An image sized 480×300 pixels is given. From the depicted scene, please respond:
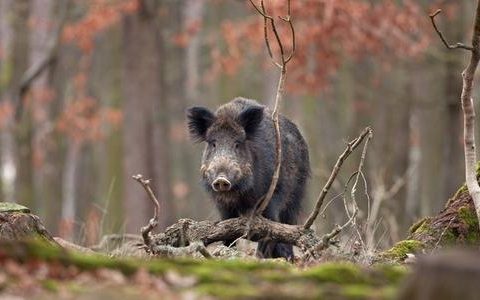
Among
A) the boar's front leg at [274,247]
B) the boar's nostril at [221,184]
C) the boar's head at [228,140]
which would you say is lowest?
the boar's front leg at [274,247]

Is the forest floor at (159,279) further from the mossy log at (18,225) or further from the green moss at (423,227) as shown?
the green moss at (423,227)

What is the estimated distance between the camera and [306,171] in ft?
45.4

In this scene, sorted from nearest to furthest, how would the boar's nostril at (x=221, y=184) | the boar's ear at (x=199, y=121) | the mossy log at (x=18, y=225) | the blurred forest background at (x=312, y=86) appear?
the mossy log at (x=18, y=225)
the boar's nostril at (x=221, y=184)
the boar's ear at (x=199, y=121)
the blurred forest background at (x=312, y=86)

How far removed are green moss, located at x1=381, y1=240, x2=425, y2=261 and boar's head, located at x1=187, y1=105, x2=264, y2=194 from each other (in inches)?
87.8

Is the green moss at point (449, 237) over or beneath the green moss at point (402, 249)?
over

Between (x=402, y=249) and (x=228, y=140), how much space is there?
110 inches

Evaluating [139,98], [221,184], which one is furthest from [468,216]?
[139,98]

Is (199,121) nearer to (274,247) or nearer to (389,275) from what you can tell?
(274,247)

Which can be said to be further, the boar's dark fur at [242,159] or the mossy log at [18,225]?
the boar's dark fur at [242,159]

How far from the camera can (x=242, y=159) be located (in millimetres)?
12422

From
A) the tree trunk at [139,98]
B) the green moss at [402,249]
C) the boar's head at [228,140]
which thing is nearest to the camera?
the green moss at [402,249]

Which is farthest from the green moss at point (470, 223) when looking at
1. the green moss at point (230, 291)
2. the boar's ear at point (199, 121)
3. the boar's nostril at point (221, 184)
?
the green moss at point (230, 291)

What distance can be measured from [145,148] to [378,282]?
1780cm

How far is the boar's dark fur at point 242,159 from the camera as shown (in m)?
12.1
